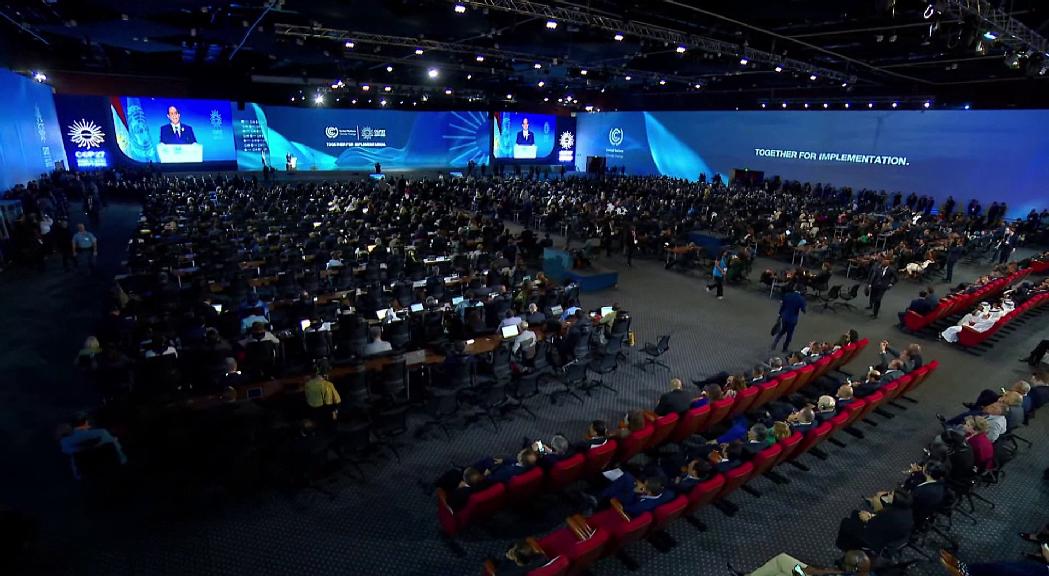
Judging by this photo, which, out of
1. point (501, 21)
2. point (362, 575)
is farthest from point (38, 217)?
point (362, 575)

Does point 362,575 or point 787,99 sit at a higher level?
point 787,99

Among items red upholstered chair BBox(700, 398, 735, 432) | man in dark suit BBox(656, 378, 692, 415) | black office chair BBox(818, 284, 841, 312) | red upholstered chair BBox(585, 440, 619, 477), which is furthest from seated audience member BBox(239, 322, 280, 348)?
black office chair BBox(818, 284, 841, 312)

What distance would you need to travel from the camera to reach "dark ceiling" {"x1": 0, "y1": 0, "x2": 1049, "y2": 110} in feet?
44.3

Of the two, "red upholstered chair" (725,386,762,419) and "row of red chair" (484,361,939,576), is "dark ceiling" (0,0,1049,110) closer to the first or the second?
"red upholstered chair" (725,386,762,419)

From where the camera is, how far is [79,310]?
11.2m

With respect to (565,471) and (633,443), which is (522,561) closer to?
(565,471)

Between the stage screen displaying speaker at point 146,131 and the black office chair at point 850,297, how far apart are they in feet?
108

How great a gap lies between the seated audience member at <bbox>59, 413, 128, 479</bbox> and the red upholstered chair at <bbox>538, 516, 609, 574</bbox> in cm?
496

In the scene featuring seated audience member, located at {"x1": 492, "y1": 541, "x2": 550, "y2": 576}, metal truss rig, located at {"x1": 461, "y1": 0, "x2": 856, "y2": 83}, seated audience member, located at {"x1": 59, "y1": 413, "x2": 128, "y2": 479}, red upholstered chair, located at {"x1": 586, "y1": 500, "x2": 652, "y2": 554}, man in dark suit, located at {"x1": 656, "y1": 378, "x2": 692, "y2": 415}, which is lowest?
red upholstered chair, located at {"x1": 586, "y1": 500, "x2": 652, "y2": 554}

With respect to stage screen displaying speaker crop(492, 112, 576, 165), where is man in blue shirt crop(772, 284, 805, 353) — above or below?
below

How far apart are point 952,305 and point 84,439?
55.1ft

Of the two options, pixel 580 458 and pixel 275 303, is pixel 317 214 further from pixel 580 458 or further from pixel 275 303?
pixel 580 458

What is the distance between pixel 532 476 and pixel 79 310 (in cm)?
1099

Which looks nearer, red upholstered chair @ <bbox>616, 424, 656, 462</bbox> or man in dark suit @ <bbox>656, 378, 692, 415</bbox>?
red upholstered chair @ <bbox>616, 424, 656, 462</bbox>
